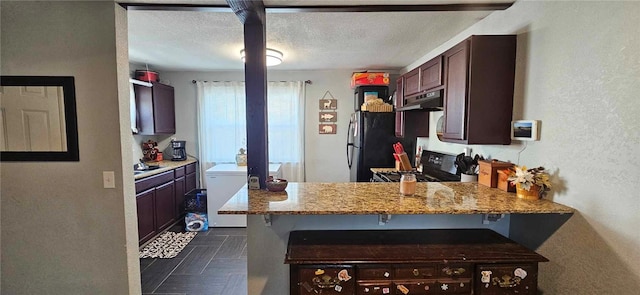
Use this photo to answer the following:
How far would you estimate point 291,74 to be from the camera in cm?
425

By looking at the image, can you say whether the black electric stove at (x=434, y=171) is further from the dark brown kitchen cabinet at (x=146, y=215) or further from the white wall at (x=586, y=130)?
the dark brown kitchen cabinet at (x=146, y=215)

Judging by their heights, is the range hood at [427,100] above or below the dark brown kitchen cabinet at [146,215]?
above

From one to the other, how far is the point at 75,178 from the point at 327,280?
1843 mm

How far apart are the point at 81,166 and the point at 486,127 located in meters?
2.76

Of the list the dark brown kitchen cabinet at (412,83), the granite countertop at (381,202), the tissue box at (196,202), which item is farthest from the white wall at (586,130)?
the tissue box at (196,202)

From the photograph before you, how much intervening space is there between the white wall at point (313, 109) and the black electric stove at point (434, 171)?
1.30 metres

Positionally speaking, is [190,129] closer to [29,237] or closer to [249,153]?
[29,237]

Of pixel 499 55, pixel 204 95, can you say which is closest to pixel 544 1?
pixel 499 55

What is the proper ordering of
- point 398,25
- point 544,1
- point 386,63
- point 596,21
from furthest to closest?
1. point 386,63
2. point 398,25
3. point 544,1
4. point 596,21

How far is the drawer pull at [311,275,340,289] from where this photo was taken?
1.42 metres

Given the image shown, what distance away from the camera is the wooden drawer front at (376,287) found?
1.42 m

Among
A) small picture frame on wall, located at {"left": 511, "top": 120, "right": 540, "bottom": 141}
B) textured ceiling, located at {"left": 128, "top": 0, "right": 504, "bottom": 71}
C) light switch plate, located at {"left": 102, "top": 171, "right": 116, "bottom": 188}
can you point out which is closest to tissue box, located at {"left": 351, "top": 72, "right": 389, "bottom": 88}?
textured ceiling, located at {"left": 128, "top": 0, "right": 504, "bottom": 71}

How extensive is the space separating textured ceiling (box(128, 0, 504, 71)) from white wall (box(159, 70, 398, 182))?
19.0 inches

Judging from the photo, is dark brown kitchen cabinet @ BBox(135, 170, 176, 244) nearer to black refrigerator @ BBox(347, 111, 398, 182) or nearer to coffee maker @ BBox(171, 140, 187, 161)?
coffee maker @ BBox(171, 140, 187, 161)
